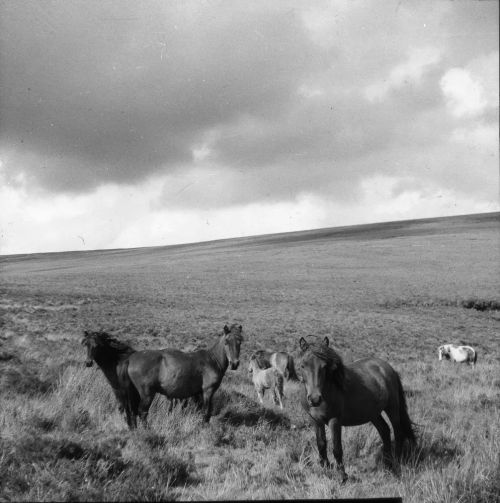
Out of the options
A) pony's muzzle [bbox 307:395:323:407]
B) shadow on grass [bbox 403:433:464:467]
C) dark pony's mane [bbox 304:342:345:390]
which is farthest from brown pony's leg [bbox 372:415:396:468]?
pony's muzzle [bbox 307:395:323:407]

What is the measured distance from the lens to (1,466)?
472 cm

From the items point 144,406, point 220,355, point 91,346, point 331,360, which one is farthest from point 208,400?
point 331,360

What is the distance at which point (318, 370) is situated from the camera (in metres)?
→ 5.04

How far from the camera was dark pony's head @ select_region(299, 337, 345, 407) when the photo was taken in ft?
16.3

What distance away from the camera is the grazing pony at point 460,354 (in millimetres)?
20222

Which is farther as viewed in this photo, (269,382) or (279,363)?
(279,363)

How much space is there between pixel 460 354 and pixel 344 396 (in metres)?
17.7

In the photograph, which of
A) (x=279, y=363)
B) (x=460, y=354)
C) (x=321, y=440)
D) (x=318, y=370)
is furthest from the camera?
(x=460, y=354)

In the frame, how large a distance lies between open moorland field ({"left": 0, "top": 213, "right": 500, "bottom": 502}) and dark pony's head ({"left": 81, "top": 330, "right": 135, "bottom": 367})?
0.89 meters

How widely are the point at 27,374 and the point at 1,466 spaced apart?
16.8 feet

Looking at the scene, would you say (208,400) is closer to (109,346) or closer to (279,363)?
(109,346)

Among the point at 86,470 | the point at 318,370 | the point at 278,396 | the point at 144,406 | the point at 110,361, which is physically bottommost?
the point at 278,396

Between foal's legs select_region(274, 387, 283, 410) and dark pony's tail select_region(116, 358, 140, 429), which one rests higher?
dark pony's tail select_region(116, 358, 140, 429)

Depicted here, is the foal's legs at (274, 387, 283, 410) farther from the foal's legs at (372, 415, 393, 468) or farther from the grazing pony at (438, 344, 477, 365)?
the grazing pony at (438, 344, 477, 365)
